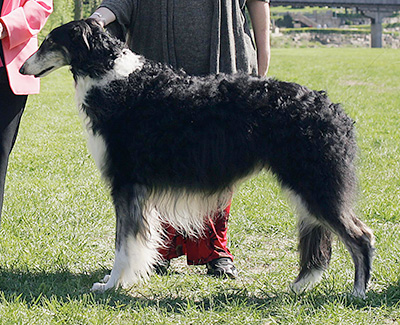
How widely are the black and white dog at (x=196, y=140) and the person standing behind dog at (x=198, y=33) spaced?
0.36 m

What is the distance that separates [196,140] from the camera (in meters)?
3.53

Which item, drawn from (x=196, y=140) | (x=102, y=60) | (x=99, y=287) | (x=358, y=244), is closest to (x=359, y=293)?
(x=358, y=244)

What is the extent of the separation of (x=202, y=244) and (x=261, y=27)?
1.66 metres

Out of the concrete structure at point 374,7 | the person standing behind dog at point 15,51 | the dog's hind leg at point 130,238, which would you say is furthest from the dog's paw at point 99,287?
the concrete structure at point 374,7

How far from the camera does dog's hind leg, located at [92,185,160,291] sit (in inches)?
143

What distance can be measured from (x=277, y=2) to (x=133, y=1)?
48.0 metres

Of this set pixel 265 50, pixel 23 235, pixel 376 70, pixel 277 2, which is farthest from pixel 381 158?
pixel 277 2

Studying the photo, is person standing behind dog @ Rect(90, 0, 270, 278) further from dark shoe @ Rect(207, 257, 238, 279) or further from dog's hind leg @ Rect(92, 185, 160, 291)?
dog's hind leg @ Rect(92, 185, 160, 291)

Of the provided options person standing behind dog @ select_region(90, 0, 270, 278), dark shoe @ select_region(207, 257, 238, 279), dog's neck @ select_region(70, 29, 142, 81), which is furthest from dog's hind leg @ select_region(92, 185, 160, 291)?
dog's neck @ select_region(70, 29, 142, 81)

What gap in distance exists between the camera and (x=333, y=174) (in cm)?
338

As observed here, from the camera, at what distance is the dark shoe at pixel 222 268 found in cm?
400

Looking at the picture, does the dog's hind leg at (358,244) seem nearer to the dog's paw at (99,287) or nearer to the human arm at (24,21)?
the dog's paw at (99,287)

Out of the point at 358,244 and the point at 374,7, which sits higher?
the point at 374,7

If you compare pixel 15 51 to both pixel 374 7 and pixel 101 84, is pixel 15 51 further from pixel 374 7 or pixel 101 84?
pixel 374 7
